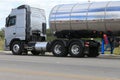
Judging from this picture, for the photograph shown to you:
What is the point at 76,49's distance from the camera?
26.3 meters

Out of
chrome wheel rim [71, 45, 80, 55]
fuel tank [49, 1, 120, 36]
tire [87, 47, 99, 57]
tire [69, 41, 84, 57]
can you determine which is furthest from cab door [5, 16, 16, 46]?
tire [87, 47, 99, 57]

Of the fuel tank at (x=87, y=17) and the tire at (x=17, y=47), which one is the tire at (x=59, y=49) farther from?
the tire at (x=17, y=47)

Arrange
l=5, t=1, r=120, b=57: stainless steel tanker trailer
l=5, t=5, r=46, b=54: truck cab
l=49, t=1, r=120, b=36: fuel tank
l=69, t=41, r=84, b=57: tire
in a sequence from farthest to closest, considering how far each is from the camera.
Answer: l=5, t=5, r=46, b=54: truck cab
l=69, t=41, r=84, b=57: tire
l=5, t=1, r=120, b=57: stainless steel tanker trailer
l=49, t=1, r=120, b=36: fuel tank

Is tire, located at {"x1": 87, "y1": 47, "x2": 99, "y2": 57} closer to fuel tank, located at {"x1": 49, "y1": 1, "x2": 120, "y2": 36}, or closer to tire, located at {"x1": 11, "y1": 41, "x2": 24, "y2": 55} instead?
fuel tank, located at {"x1": 49, "y1": 1, "x2": 120, "y2": 36}

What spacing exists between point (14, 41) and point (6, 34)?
0.97 meters

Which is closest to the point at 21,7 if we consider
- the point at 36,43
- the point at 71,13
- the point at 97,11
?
the point at 36,43

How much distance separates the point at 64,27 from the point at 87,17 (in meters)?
2.25

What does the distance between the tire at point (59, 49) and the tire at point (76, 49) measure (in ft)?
1.75

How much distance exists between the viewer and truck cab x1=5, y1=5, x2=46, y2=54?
3031 cm

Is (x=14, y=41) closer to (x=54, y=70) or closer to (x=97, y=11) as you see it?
(x=97, y=11)

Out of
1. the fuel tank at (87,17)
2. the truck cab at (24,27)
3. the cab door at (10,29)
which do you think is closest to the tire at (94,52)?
the fuel tank at (87,17)

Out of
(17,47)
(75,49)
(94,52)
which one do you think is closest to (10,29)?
(17,47)

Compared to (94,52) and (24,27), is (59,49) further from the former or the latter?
(24,27)

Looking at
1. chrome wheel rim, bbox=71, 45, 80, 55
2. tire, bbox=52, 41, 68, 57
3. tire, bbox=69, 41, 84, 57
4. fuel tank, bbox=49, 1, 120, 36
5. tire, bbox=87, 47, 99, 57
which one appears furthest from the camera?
tire, bbox=87, 47, 99, 57
